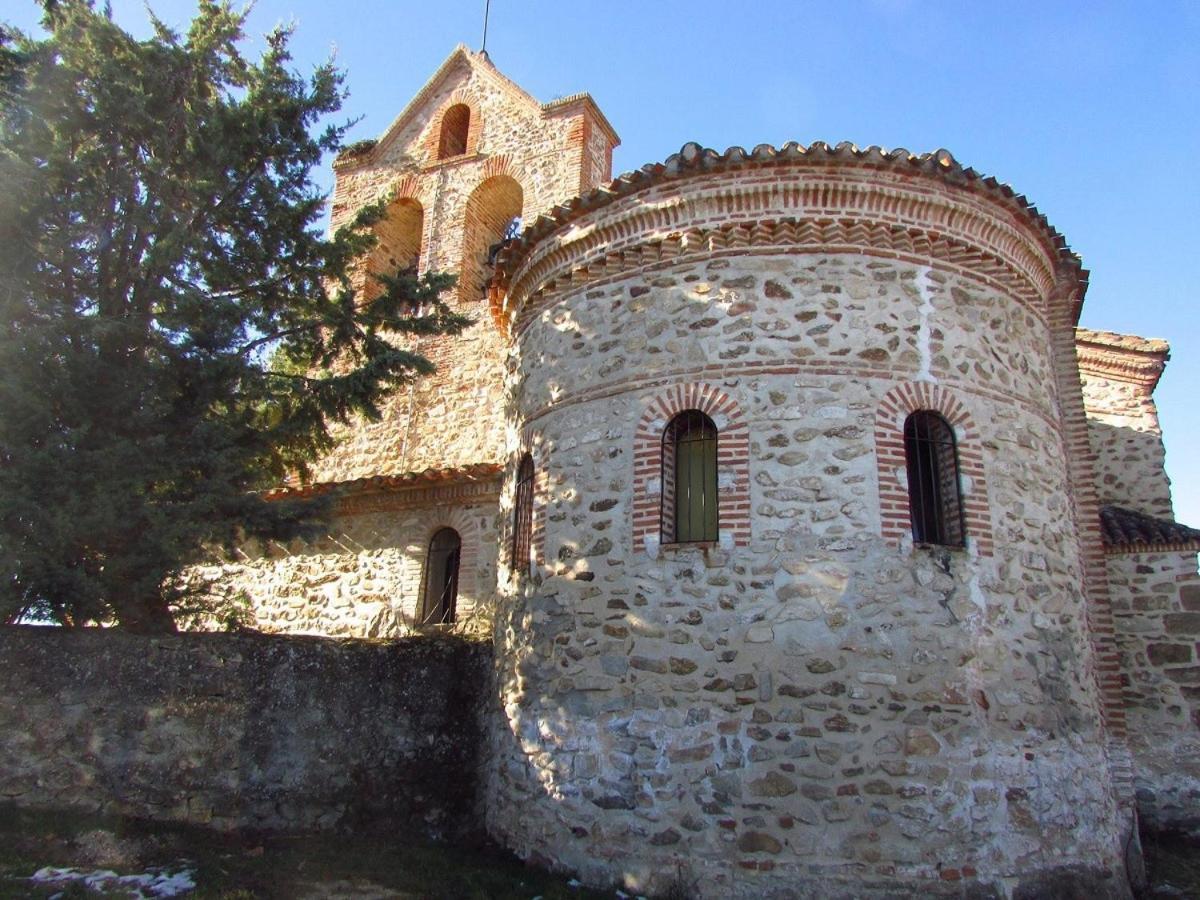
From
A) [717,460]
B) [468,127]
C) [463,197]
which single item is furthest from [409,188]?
[717,460]

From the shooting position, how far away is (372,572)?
11.1m

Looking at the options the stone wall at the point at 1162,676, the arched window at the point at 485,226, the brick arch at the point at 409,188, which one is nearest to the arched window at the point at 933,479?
the stone wall at the point at 1162,676

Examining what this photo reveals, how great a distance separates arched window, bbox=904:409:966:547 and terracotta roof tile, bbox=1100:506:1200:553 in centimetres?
315

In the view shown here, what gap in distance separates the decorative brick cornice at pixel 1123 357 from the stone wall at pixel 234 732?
10930 mm

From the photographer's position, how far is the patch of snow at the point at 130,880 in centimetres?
575

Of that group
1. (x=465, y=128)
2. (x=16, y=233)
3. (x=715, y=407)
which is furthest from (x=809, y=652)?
(x=465, y=128)

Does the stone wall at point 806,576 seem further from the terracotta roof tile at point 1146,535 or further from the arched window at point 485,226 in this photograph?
the arched window at point 485,226

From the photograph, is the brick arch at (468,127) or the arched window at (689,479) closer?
the arched window at (689,479)

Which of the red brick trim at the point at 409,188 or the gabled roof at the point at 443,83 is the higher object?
the gabled roof at the point at 443,83

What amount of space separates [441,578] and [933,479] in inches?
249

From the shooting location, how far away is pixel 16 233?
8227 mm

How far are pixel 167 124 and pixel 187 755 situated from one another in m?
6.62

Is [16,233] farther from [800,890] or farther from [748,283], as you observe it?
[800,890]

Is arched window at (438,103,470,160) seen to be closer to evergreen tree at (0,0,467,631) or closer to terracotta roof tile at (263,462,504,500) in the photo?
evergreen tree at (0,0,467,631)
